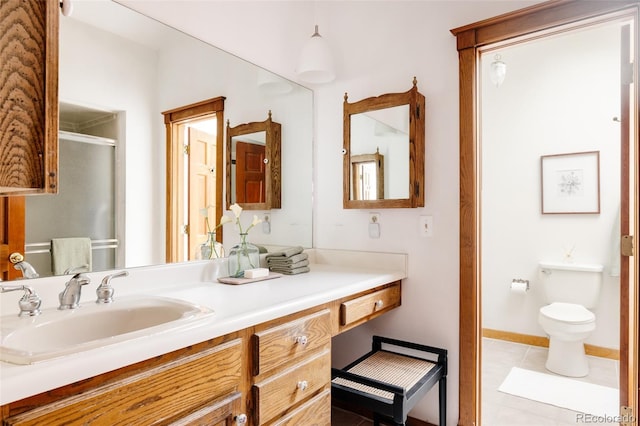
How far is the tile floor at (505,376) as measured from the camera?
2162mm

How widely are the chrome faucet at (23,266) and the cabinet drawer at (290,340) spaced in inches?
27.6

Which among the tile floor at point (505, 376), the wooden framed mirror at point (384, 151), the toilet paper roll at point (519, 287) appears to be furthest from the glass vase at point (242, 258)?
the toilet paper roll at point (519, 287)

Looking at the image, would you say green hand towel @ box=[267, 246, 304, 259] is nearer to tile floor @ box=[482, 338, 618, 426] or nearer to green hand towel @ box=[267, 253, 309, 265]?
green hand towel @ box=[267, 253, 309, 265]

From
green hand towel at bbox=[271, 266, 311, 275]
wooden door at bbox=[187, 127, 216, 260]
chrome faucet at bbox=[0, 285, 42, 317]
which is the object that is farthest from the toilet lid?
chrome faucet at bbox=[0, 285, 42, 317]

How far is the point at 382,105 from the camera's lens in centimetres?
209

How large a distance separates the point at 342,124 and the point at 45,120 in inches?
64.8

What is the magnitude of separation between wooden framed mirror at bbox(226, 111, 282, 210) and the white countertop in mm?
439

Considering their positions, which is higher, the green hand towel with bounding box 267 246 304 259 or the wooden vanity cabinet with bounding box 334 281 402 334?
the green hand towel with bounding box 267 246 304 259

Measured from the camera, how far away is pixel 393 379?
5.42 feet

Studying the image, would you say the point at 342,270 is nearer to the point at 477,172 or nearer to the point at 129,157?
the point at 477,172

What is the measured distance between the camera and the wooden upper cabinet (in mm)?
876

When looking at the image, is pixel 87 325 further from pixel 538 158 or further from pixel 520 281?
pixel 538 158

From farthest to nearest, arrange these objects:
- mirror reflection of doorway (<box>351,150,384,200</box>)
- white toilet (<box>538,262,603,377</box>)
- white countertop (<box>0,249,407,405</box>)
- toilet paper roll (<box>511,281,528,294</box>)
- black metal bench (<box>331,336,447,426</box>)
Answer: toilet paper roll (<box>511,281,528,294</box>)
white toilet (<box>538,262,603,377</box>)
mirror reflection of doorway (<box>351,150,384,200</box>)
black metal bench (<box>331,336,447,426</box>)
white countertop (<box>0,249,407,405</box>)

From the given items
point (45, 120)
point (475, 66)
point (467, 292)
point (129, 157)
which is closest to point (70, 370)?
point (45, 120)
